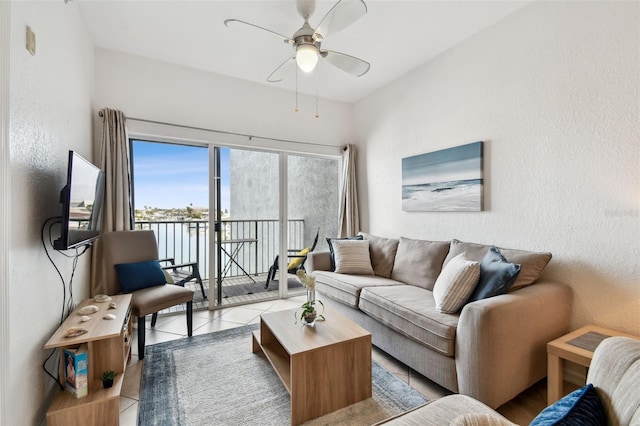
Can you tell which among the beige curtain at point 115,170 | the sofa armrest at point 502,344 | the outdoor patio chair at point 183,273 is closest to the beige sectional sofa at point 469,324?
the sofa armrest at point 502,344

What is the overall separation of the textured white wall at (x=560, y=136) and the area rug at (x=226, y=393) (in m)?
1.43

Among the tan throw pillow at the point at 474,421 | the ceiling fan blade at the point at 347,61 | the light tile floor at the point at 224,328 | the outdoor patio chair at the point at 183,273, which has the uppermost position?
the ceiling fan blade at the point at 347,61

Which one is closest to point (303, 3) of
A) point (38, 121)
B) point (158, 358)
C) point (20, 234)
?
point (38, 121)

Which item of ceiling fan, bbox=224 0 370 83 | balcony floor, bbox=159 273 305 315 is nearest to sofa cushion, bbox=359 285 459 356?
balcony floor, bbox=159 273 305 315

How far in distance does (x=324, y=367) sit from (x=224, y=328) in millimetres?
1588

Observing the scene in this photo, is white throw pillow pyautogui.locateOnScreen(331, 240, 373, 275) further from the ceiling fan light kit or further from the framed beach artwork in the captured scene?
the ceiling fan light kit

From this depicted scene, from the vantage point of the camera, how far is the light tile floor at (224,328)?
5.60 feet

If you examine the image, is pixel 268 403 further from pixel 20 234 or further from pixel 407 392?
pixel 20 234

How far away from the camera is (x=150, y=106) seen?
305cm

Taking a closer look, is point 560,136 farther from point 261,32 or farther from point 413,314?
point 261,32

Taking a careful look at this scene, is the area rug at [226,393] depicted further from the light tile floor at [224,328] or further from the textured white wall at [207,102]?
the textured white wall at [207,102]

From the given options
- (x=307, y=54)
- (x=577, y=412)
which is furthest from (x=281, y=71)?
(x=577, y=412)

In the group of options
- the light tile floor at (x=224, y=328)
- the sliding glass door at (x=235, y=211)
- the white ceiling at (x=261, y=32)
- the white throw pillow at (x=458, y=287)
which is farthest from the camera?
the sliding glass door at (x=235, y=211)

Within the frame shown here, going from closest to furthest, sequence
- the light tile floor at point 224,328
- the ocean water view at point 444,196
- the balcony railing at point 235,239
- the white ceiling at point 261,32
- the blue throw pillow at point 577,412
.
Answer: the blue throw pillow at point 577,412, the light tile floor at point 224,328, the white ceiling at point 261,32, the ocean water view at point 444,196, the balcony railing at point 235,239
